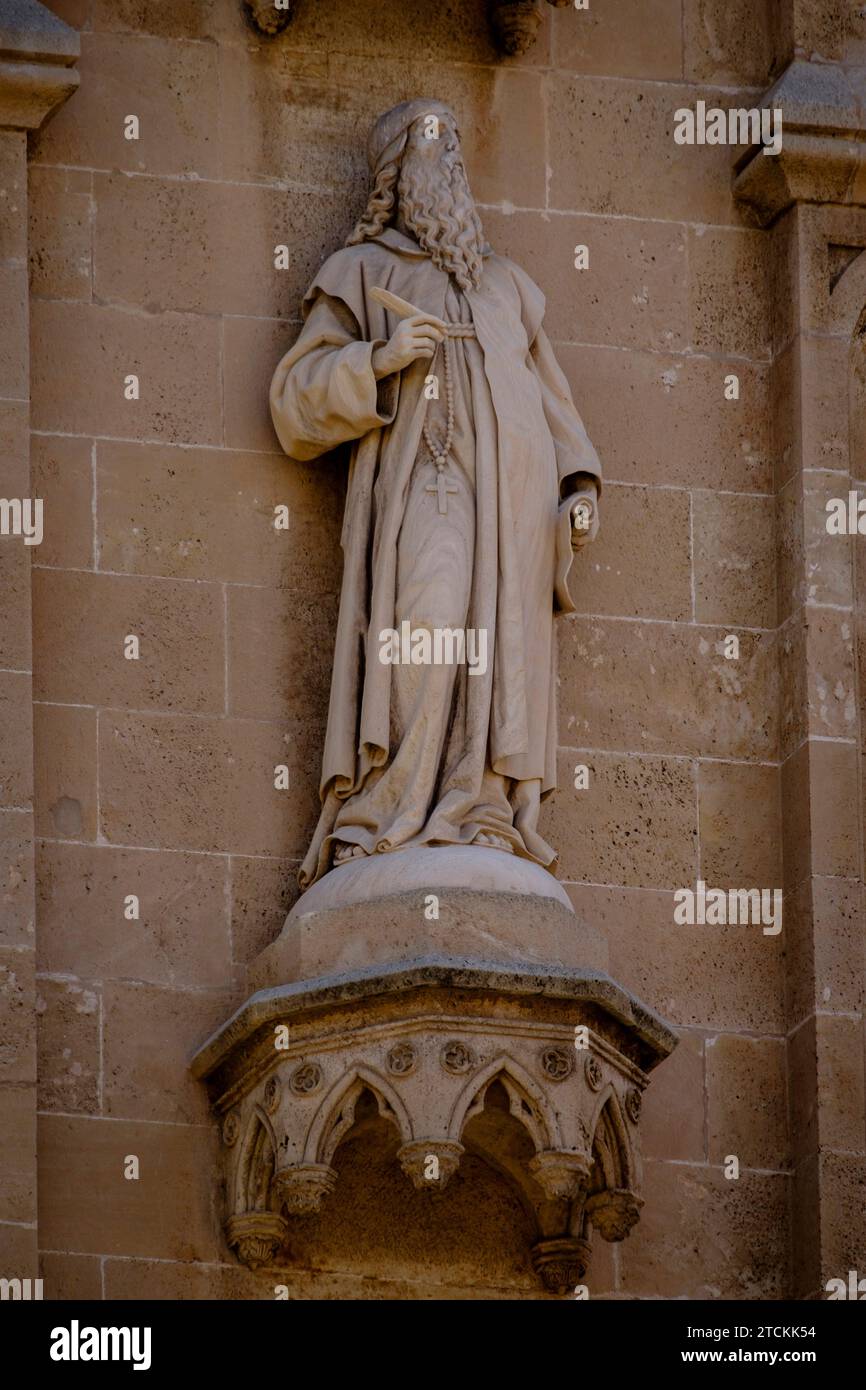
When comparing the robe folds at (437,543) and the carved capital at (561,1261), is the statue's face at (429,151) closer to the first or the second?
the robe folds at (437,543)

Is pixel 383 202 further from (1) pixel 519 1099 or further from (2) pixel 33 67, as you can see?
(1) pixel 519 1099

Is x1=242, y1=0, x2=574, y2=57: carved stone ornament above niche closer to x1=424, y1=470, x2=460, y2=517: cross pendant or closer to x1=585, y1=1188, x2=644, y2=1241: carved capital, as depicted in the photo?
x1=424, y1=470, x2=460, y2=517: cross pendant

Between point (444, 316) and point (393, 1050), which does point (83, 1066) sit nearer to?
point (393, 1050)

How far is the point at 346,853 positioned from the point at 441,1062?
787 millimetres

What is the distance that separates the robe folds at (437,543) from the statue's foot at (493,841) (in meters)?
0.02

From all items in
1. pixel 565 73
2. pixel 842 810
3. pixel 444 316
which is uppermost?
pixel 565 73

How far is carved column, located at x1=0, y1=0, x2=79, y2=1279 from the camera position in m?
11.6

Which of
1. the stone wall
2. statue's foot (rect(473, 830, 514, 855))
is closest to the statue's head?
the stone wall

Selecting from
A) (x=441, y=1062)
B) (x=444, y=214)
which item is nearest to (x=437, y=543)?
(x=444, y=214)

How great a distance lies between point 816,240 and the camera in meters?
13.4

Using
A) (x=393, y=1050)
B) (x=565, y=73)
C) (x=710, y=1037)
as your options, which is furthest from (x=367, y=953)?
(x=565, y=73)

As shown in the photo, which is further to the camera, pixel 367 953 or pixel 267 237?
pixel 267 237

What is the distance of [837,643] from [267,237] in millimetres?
2032

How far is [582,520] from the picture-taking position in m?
12.6
